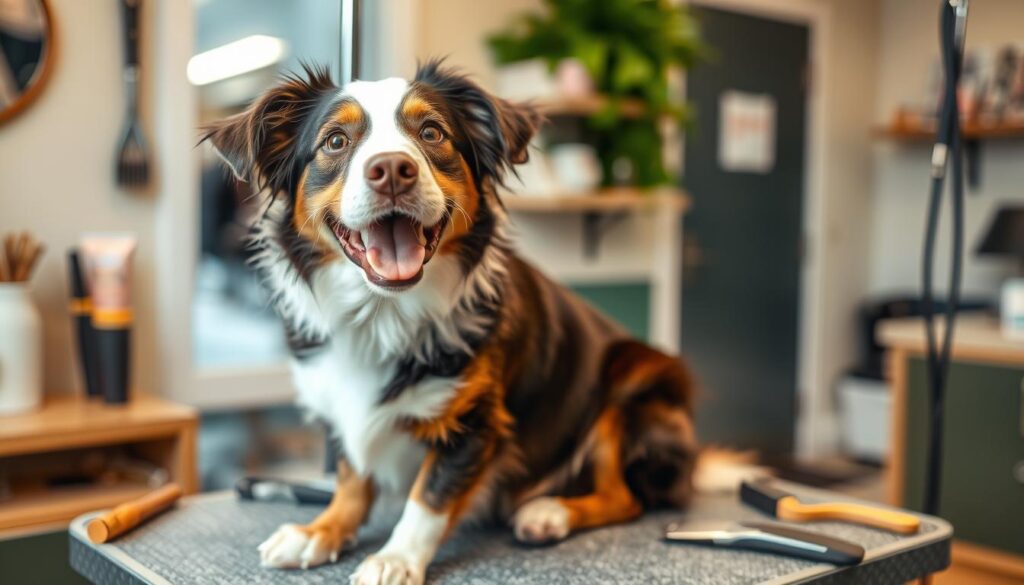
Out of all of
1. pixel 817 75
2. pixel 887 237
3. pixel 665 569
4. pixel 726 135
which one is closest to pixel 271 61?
pixel 726 135

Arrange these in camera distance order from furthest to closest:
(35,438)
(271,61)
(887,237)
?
(887,237), (271,61), (35,438)

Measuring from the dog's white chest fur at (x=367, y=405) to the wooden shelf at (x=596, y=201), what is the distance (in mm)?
2039

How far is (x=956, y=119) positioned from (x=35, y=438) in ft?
6.52

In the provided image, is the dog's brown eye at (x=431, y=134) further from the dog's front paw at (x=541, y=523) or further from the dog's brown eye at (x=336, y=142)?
the dog's front paw at (x=541, y=523)

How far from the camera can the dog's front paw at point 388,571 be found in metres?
1.19

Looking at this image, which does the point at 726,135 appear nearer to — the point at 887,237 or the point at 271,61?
the point at 887,237

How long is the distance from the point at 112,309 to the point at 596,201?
5.83ft

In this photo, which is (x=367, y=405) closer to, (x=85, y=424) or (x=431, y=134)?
(x=431, y=134)

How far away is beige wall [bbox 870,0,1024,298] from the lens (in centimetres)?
497

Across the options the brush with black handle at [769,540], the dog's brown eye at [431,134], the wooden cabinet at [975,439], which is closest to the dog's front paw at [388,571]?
the brush with black handle at [769,540]

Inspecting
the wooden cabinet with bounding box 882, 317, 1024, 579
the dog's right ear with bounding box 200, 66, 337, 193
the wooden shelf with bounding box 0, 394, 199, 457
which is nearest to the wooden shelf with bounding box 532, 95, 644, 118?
the wooden cabinet with bounding box 882, 317, 1024, 579

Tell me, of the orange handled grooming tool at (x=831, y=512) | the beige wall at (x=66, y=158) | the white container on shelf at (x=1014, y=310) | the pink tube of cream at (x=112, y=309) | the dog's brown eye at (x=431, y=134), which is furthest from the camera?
the white container on shelf at (x=1014, y=310)

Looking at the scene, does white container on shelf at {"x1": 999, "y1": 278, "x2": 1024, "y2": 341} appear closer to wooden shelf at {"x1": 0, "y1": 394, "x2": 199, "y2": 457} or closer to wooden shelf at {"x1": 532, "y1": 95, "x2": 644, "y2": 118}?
wooden shelf at {"x1": 532, "y1": 95, "x2": 644, "y2": 118}

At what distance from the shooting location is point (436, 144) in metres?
1.25
